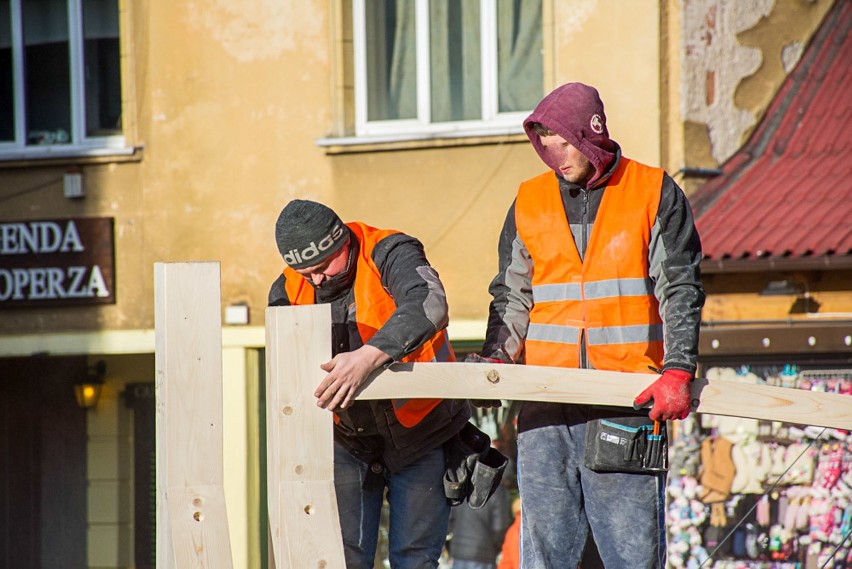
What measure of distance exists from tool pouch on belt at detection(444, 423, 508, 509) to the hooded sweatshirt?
0.78 ft

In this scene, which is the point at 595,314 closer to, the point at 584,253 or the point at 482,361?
the point at 584,253

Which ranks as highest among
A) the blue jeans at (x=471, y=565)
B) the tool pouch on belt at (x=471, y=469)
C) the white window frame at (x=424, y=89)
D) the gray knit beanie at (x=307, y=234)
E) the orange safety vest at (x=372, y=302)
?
the white window frame at (x=424, y=89)

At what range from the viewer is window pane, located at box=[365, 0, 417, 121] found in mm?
9930

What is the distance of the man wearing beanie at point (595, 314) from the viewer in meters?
3.97

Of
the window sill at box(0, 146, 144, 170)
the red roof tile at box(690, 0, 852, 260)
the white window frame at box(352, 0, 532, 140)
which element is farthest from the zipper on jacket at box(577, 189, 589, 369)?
the window sill at box(0, 146, 144, 170)

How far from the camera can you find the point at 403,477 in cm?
440

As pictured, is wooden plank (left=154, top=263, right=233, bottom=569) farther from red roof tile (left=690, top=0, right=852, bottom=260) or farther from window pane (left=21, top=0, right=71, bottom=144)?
window pane (left=21, top=0, right=71, bottom=144)

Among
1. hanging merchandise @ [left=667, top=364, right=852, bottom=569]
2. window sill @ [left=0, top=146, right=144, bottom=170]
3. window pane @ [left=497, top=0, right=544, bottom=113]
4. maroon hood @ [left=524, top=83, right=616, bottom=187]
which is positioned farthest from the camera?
window sill @ [left=0, top=146, right=144, bottom=170]

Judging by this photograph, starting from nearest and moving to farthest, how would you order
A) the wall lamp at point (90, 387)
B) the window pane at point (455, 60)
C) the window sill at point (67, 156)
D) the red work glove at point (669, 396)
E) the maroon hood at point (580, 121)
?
the red work glove at point (669, 396) < the maroon hood at point (580, 121) < the window pane at point (455, 60) < the window sill at point (67, 156) < the wall lamp at point (90, 387)

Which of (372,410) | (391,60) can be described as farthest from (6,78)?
(372,410)

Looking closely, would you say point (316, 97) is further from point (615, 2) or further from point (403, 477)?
point (403, 477)

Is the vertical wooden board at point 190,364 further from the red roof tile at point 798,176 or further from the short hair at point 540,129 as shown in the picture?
the red roof tile at point 798,176

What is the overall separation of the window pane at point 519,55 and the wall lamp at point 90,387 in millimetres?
4314

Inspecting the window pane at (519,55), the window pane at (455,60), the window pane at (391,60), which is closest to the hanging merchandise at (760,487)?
the window pane at (519,55)
